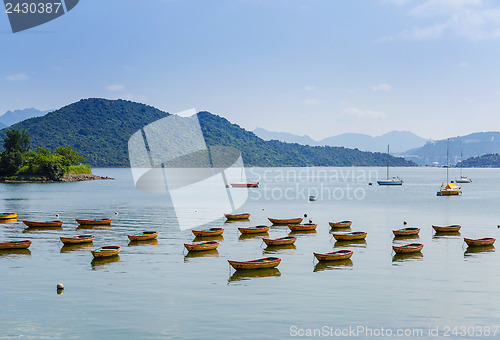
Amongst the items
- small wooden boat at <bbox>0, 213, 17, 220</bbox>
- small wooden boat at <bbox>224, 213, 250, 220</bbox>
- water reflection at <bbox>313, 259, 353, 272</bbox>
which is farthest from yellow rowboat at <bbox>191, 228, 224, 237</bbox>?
small wooden boat at <bbox>0, 213, 17, 220</bbox>

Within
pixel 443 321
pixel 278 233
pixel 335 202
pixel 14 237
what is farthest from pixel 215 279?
pixel 335 202

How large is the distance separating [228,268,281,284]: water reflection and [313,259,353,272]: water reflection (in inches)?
178

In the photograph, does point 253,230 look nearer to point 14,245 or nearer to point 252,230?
point 252,230

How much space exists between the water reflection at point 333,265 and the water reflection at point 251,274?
4.53 m

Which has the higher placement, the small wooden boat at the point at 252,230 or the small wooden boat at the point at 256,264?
the small wooden boat at the point at 256,264

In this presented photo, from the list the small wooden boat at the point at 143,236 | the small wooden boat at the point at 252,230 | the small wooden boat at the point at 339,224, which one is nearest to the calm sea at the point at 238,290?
the small wooden boat at the point at 143,236

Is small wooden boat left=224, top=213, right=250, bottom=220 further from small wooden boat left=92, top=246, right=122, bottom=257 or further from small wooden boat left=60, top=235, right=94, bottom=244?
small wooden boat left=92, top=246, right=122, bottom=257

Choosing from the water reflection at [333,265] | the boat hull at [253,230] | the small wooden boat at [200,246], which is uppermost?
the small wooden boat at [200,246]

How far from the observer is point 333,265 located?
173 feet

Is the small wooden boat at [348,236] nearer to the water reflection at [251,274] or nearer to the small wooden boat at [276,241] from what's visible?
the small wooden boat at [276,241]

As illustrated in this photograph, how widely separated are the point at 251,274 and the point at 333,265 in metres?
9.64

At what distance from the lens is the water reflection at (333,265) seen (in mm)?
51625

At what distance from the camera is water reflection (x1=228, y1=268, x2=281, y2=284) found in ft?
154

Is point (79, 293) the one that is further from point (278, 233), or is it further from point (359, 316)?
point (278, 233)
